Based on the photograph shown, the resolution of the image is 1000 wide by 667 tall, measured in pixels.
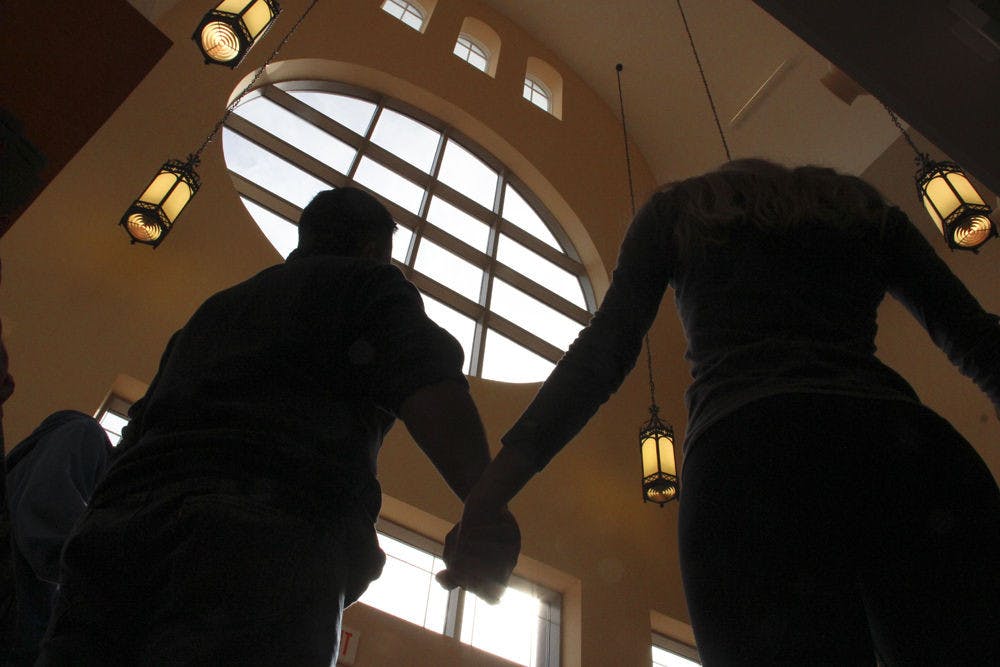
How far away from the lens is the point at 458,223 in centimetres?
780

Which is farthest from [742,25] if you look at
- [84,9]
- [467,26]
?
[84,9]

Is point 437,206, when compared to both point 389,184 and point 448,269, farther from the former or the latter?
point 448,269

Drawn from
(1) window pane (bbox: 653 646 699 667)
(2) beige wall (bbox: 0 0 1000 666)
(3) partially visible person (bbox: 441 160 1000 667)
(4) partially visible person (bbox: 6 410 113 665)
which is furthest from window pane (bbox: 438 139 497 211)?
(3) partially visible person (bbox: 441 160 1000 667)

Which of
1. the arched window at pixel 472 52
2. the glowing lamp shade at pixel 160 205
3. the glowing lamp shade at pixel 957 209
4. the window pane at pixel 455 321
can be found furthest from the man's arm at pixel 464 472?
the arched window at pixel 472 52

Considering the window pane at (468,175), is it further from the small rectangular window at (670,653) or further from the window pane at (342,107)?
the small rectangular window at (670,653)

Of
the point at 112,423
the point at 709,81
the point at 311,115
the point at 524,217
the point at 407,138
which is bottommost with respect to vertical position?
the point at 112,423

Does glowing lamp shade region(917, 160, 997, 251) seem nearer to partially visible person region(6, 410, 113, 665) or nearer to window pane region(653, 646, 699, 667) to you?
window pane region(653, 646, 699, 667)

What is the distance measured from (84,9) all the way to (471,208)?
6.25 meters

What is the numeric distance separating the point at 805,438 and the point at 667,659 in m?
5.57

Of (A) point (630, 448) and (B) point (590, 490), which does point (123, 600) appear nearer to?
(B) point (590, 490)

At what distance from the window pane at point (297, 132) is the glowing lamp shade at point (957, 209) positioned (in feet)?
16.0

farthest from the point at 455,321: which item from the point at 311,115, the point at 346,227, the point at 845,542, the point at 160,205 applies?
the point at 845,542

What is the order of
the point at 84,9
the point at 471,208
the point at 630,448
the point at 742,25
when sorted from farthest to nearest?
the point at 742,25
the point at 471,208
the point at 630,448
the point at 84,9

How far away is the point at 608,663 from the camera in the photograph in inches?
205
